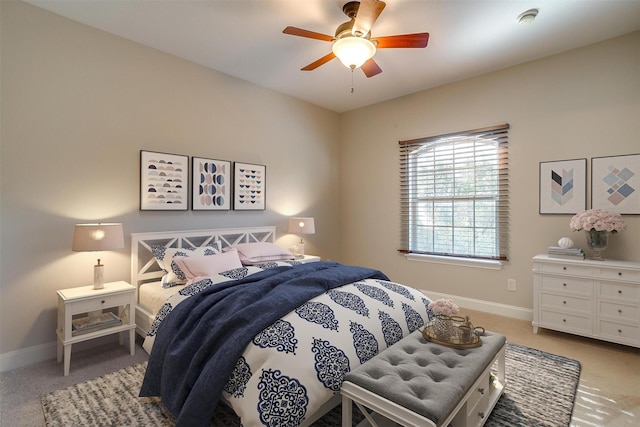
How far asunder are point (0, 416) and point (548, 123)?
519 centimetres

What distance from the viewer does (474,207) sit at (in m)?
3.97

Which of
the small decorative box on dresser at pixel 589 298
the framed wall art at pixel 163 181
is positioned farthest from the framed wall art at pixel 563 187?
the framed wall art at pixel 163 181

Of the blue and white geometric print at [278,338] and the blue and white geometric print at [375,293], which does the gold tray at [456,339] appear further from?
the blue and white geometric print at [278,338]

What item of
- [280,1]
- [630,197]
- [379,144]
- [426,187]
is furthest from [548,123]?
[280,1]

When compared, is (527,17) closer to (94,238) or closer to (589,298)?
(589,298)

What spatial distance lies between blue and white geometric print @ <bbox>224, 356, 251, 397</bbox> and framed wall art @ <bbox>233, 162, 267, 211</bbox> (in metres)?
2.57

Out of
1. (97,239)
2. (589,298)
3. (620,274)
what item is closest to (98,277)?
(97,239)

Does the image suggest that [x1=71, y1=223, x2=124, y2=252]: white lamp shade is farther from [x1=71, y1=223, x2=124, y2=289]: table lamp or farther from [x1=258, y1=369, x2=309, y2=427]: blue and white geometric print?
[x1=258, y1=369, x2=309, y2=427]: blue and white geometric print

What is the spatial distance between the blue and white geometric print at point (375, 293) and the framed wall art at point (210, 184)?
2108 millimetres

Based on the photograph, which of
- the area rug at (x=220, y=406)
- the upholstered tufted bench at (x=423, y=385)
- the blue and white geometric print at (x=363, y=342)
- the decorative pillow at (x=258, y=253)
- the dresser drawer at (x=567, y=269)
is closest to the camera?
the upholstered tufted bench at (x=423, y=385)

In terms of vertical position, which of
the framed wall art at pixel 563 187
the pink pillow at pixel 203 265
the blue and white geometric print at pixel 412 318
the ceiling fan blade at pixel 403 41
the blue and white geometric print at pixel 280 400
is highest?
the ceiling fan blade at pixel 403 41

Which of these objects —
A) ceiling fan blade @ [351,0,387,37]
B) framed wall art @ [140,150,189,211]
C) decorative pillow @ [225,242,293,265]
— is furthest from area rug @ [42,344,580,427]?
ceiling fan blade @ [351,0,387,37]

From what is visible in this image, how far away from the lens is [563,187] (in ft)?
10.9

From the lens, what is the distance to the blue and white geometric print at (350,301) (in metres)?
2.04
